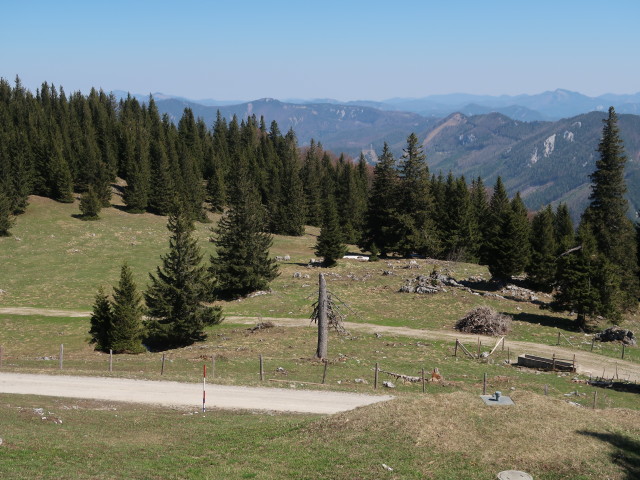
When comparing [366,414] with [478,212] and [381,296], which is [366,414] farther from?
[478,212]

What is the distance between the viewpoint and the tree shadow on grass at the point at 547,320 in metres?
50.8

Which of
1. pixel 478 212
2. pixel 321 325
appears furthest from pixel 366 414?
pixel 478 212

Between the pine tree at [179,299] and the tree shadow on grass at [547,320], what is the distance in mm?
29306

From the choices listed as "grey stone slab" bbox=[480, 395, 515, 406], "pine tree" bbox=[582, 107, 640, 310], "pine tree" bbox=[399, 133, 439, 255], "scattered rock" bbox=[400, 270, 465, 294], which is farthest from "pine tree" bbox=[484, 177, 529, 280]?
"grey stone slab" bbox=[480, 395, 515, 406]

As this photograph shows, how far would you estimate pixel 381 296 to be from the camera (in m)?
58.0

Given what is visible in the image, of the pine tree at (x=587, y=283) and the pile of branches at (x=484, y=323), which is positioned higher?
the pine tree at (x=587, y=283)

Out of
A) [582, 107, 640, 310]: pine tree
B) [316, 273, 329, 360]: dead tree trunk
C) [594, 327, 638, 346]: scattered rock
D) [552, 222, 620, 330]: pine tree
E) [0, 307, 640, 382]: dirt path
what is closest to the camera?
[316, 273, 329, 360]: dead tree trunk

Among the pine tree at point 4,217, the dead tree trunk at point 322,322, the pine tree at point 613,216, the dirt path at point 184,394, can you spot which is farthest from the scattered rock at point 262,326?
the pine tree at point 4,217

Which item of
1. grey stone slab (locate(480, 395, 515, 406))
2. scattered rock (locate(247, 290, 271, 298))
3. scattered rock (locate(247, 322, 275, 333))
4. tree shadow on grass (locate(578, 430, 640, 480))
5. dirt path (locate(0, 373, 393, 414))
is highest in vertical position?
grey stone slab (locate(480, 395, 515, 406))

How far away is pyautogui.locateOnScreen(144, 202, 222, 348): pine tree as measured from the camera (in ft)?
139

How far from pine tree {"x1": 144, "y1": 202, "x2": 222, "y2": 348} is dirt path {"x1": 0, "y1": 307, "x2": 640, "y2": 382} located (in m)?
7.52

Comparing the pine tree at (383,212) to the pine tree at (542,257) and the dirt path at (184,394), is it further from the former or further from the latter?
the dirt path at (184,394)

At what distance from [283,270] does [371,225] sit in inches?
714

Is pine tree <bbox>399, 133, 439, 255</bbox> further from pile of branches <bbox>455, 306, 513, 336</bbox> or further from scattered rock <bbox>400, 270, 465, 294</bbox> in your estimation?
pile of branches <bbox>455, 306, 513, 336</bbox>
